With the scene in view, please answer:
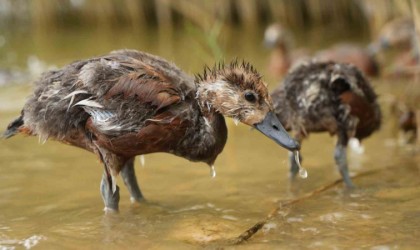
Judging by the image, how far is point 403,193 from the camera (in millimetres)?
5062

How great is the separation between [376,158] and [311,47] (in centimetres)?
598

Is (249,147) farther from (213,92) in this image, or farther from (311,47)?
(311,47)

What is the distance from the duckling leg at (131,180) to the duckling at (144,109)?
1.35 ft

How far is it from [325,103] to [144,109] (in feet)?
5.34

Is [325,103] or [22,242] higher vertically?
[325,103]

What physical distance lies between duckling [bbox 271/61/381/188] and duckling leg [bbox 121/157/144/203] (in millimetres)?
1191

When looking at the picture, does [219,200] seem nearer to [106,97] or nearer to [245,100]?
[245,100]

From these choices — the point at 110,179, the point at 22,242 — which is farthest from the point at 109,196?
the point at 22,242

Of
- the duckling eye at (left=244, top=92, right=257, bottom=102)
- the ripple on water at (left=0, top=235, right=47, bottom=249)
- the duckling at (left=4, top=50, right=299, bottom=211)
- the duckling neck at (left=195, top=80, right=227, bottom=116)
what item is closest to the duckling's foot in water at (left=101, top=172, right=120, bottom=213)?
the duckling at (left=4, top=50, right=299, bottom=211)

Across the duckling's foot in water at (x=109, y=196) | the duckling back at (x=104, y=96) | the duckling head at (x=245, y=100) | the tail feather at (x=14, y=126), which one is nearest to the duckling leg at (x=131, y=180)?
the duckling's foot in water at (x=109, y=196)

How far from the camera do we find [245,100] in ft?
14.3

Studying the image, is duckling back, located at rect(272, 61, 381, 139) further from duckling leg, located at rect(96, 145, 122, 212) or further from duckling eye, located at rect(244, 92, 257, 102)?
duckling leg, located at rect(96, 145, 122, 212)

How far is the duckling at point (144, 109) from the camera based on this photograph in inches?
170

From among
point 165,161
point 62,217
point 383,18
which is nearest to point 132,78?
point 62,217
